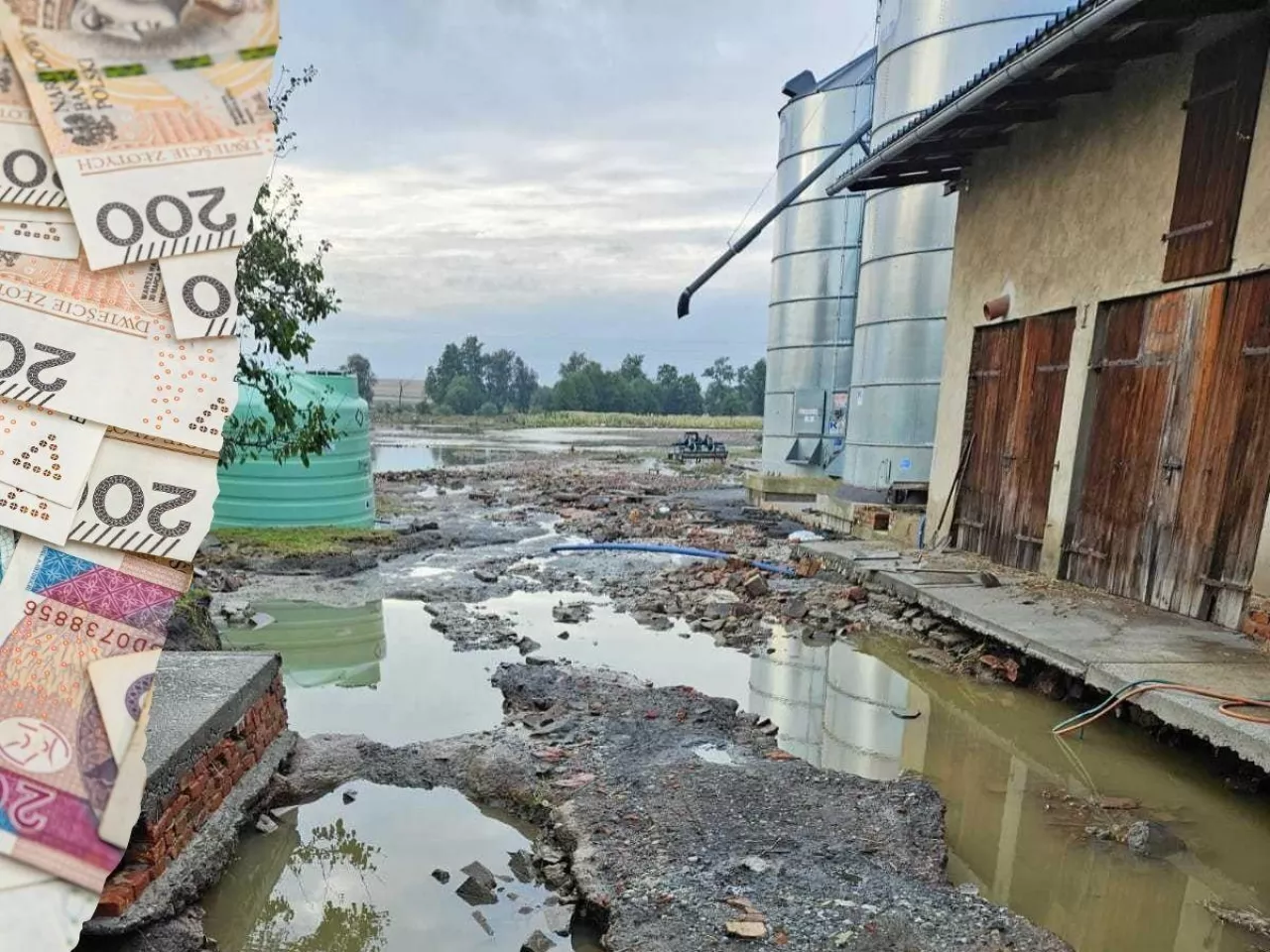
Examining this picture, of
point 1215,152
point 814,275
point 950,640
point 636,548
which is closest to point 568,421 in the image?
point 814,275

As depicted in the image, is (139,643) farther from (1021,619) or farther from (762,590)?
(762,590)

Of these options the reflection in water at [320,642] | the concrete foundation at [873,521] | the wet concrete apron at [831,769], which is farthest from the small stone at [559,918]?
the concrete foundation at [873,521]

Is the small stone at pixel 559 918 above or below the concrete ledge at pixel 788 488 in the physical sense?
below

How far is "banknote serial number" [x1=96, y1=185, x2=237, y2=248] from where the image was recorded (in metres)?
1.87

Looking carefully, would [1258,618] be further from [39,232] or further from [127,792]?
[39,232]

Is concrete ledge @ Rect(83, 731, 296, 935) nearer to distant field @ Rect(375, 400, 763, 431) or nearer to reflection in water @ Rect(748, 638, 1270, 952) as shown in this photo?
reflection in water @ Rect(748, 638, 1270, 952)

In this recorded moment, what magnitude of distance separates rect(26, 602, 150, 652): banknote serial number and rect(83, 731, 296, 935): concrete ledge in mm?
1344

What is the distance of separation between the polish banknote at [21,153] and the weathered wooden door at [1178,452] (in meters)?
6.56

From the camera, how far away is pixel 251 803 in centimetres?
368

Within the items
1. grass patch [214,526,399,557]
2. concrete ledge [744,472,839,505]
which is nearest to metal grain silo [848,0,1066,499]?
concrete ledge [744,472,839,505]

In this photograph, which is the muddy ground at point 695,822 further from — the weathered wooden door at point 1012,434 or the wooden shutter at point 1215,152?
the wooden shutter at point 1215,152

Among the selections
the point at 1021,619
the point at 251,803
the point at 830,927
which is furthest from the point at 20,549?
the point at 1021,619

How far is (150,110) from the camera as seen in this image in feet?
6.20

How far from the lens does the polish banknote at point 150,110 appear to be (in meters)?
1.83
